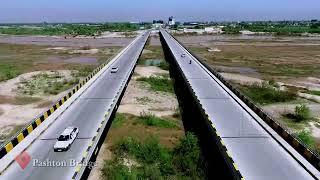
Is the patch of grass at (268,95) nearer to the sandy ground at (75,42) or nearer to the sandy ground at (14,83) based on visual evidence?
the sandy ground at (14,83)

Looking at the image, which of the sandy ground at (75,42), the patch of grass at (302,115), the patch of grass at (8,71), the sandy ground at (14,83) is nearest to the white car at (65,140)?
the patch of grass at (302,115)

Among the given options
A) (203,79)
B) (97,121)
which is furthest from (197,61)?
(97,121)

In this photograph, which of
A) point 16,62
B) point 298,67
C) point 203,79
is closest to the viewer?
point 203,79

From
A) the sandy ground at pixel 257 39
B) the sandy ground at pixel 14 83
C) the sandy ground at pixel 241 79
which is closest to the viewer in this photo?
the sandy ground at pixel 14 83

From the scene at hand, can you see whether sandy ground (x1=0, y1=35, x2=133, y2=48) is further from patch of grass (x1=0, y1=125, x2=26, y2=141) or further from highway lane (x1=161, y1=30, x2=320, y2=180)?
highway lane (x1=161, y1=30, x2=320, y2=180)

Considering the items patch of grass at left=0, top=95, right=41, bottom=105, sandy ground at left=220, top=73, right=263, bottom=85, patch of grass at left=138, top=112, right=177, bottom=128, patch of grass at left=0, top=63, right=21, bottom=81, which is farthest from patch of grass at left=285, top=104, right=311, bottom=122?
patch of grass at left=0, top=63, right=21, bottom=81

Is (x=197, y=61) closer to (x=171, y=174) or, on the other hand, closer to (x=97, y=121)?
(x=97, y=121)

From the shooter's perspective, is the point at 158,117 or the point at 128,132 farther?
the point at 158,117
